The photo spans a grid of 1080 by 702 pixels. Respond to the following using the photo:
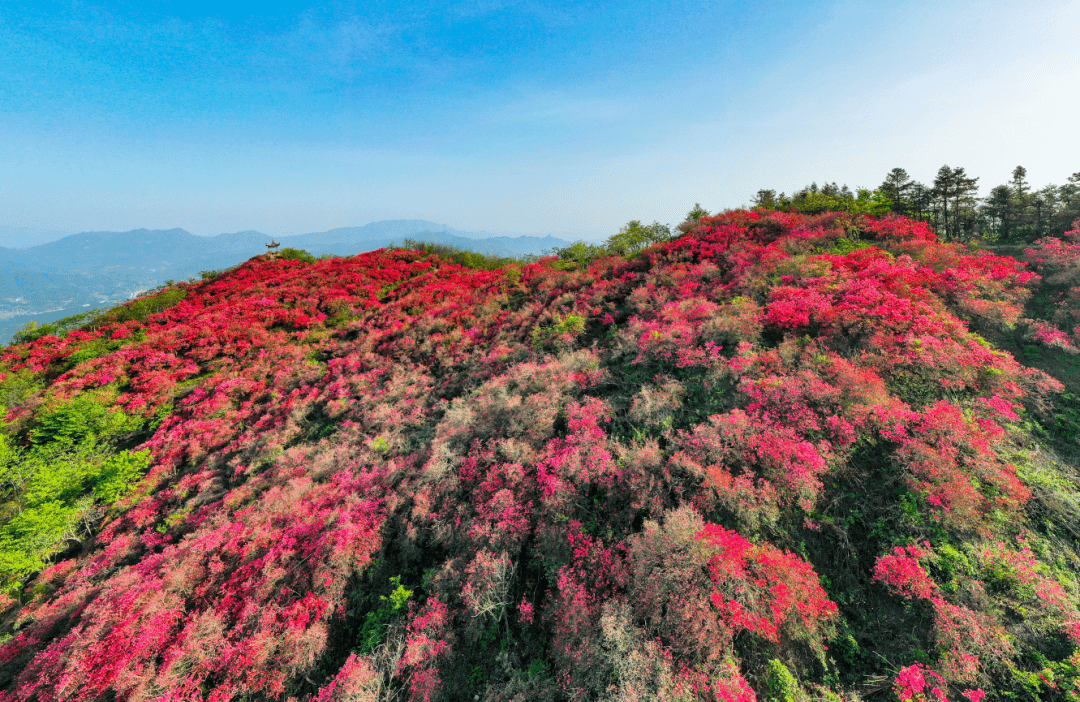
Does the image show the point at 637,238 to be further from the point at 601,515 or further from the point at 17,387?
the point at 17,387

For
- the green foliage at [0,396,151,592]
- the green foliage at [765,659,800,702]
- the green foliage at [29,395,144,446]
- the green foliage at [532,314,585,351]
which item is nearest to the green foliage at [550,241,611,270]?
the green foliage at [532,314,585,351]

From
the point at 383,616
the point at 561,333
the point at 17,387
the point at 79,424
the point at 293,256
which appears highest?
the point at 293,256

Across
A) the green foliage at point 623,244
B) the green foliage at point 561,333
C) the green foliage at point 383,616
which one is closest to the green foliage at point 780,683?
the green foliage at point 383,616

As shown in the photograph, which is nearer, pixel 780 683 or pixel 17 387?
pixel 780 683

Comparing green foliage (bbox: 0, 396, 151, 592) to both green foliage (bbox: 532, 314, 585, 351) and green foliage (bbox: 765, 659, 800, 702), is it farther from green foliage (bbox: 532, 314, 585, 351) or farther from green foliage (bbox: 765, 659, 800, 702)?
green foliage (bbox: 765, 659, 800, 702)

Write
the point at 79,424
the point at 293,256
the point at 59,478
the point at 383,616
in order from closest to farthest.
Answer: the point at 383,616 < the point at 59,478 < the point at 79,424 < the point at 293,256

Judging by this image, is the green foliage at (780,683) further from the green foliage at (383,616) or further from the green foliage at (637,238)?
the green foliage at (637,238)

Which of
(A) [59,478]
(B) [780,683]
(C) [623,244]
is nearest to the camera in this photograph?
(B) [780,683]

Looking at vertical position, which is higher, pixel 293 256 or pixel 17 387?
pixel 293 256

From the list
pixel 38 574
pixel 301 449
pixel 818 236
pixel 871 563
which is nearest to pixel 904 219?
pixel 818 236

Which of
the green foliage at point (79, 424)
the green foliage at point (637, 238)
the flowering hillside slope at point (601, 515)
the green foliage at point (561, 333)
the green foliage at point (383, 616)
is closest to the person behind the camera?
the flowering hillside slope at point (601, 515)

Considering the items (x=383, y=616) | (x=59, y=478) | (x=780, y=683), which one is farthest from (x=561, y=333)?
(x=59, y=478)
